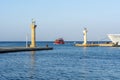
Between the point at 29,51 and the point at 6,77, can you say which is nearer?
the point at 6,77

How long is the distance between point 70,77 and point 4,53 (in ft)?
165

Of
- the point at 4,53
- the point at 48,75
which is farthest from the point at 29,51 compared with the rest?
the point at 48,75

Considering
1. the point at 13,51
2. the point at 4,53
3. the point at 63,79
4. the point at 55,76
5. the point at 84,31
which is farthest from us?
the point at 84,31

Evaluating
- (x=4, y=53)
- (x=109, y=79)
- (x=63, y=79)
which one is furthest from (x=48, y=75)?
(x=4, y=53)

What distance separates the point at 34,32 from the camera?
100 m

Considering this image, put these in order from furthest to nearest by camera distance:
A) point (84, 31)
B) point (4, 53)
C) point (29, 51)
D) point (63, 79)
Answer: point (84, 31), point (29, 51), point (4, 53), point (63, 79)

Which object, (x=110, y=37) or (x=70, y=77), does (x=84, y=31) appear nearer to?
(x=110, y=37)

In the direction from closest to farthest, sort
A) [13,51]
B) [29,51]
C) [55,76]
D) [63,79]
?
[63,79]
[55,76]
[13,51]
[29,51]

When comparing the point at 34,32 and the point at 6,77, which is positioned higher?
the point at 34,32

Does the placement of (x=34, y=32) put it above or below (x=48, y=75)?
above

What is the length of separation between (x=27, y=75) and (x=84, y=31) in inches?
4743

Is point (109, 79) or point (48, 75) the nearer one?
point (109, 79)

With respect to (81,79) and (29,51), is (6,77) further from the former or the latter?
(29,51)

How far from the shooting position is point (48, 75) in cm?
3909
